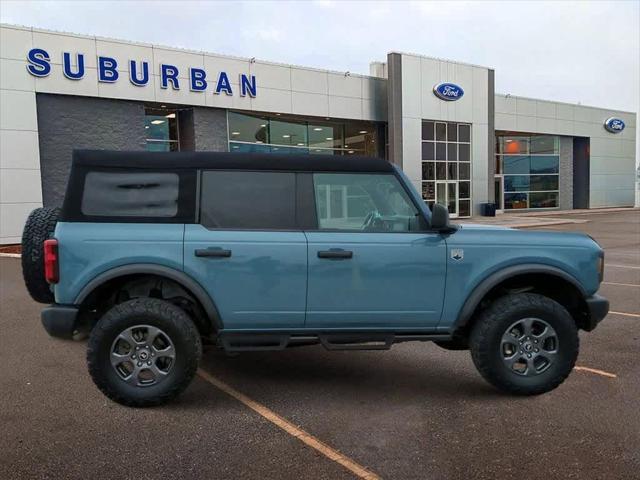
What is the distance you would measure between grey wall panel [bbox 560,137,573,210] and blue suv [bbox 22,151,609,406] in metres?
39.1

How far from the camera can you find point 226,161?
4.28 m

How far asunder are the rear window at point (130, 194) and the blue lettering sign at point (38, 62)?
17926 millimetres

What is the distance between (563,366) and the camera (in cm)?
430

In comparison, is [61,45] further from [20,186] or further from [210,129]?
[210,129]

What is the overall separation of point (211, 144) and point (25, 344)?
728 inches

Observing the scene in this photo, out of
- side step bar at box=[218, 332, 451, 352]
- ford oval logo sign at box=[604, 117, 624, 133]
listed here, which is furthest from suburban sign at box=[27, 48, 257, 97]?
ford oval logo sign at box=[604, 117, 624, 133]

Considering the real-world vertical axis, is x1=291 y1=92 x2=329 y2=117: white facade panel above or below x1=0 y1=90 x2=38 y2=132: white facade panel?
above

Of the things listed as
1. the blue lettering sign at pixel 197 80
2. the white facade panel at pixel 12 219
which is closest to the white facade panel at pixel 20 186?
the white facade panel at pixel 12 219

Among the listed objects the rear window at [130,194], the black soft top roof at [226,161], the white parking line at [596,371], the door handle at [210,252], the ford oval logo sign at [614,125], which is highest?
the ford oval logo sign at [614,125]

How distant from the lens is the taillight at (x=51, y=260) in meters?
3.94

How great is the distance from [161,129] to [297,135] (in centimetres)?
712

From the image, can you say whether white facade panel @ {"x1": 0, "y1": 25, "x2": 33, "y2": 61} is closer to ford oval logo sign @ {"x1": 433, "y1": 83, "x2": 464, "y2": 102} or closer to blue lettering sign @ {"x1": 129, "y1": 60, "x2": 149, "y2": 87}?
blue lettering sign @ {"x1": 129, "y1": 60, "x2": 149, "y2": 87}

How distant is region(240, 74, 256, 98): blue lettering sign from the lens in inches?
945

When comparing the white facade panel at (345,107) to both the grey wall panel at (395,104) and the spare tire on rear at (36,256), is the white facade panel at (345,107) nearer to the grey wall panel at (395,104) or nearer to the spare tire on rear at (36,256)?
the grey wall panel at (395,104)
